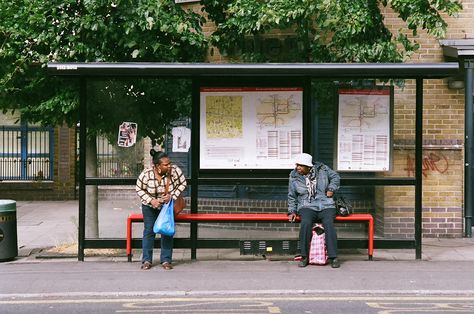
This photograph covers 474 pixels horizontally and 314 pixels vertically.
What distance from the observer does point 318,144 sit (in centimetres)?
1137

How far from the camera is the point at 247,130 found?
9.80 meters

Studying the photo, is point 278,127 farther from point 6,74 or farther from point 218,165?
point 6,74

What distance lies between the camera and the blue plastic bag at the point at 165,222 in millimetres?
8948

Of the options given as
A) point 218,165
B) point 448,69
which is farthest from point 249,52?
point 448,69

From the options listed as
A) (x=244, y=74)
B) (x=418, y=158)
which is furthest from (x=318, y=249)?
(x=244, y=74)

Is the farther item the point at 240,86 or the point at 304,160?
the point at 240,86

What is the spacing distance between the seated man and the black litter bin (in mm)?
4023

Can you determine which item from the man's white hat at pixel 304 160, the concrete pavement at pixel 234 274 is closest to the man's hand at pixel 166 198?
the concrete pavement at pixel 234 274

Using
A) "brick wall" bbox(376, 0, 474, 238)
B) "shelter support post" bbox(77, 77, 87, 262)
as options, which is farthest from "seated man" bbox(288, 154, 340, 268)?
"brick wall" bbox(376, 0, 474, 238)

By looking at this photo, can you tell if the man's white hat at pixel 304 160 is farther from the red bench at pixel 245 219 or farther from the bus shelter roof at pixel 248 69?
the bus shelter roof at pixel 248 69

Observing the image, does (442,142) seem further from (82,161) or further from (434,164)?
(82,161)

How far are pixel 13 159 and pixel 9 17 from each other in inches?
380

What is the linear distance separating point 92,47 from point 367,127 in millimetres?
4206

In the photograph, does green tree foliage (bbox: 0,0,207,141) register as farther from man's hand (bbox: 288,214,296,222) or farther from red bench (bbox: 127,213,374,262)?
man's hand (bbox: 288,214,296,222)
